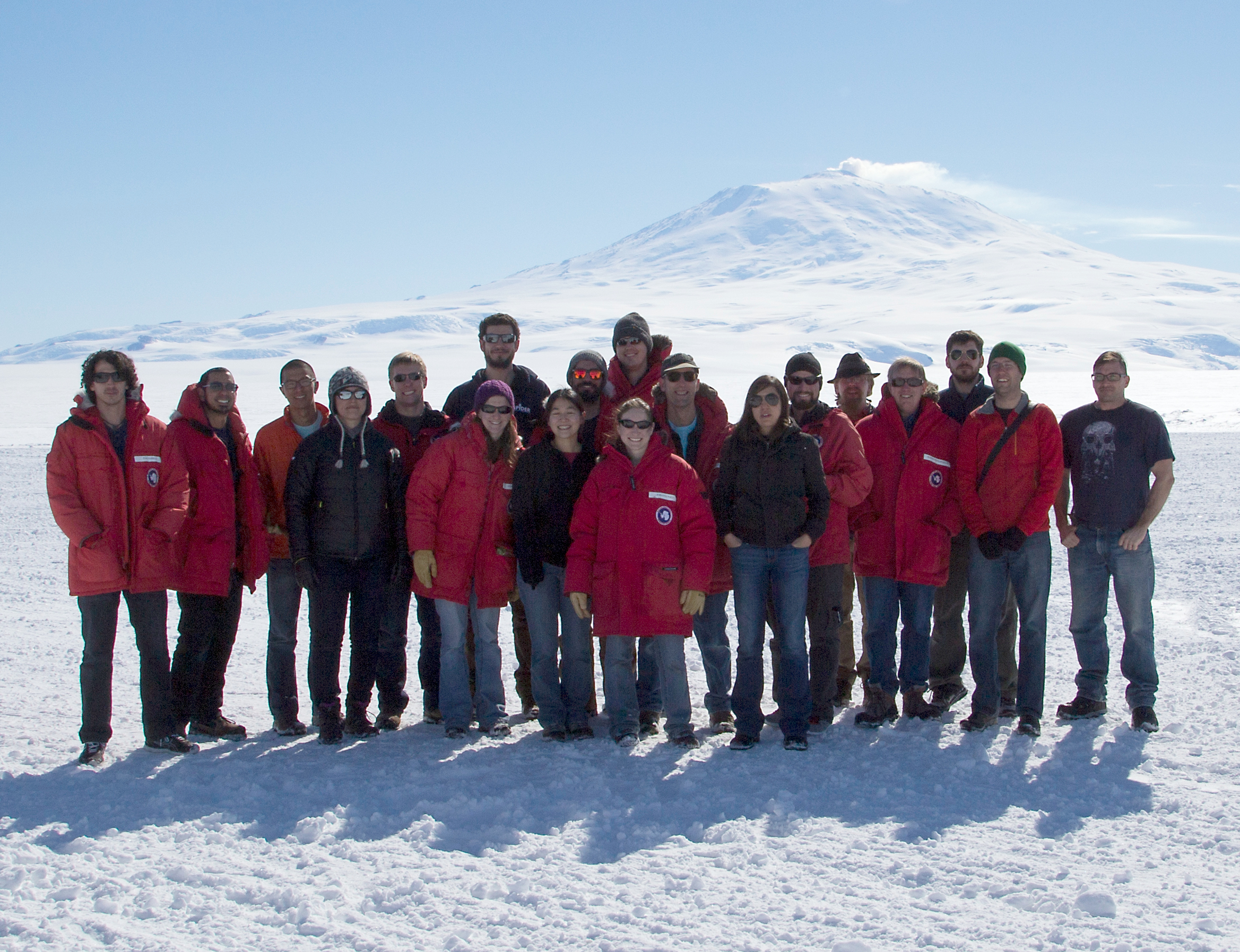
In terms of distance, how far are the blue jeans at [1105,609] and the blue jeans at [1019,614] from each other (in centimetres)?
28

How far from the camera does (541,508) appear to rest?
4250mm

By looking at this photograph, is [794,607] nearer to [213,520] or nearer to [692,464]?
[692,464]

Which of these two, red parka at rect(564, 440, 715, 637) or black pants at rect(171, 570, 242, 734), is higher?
red parka at rect(564, 440, 715, 637)

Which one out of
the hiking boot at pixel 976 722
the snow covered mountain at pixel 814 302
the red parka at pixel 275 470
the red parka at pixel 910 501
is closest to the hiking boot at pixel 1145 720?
the hiking boot at pixel 976 722

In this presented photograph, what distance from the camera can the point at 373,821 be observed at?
335 centimetres

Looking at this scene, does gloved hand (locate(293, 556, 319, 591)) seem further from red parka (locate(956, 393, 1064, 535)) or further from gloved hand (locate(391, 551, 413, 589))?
red parka (locate(956, 393, 1064, 535))

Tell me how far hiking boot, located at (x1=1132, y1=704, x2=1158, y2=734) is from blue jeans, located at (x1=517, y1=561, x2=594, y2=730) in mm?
2356

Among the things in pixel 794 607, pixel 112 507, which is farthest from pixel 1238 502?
pixel 112 507

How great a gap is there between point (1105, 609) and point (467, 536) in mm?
2875

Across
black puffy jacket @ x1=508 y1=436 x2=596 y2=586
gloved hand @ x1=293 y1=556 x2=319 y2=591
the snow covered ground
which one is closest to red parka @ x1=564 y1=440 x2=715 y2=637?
black puffy jacket @ x1=508 y1=436 x2=596 y2=586

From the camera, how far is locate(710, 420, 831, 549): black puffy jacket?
406cm

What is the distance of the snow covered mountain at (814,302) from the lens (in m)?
83.1

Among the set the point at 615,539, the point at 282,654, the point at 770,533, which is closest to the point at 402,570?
the point at 282,654

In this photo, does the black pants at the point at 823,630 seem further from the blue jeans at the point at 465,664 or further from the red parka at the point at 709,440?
the blue jeans at the point at 465,664
